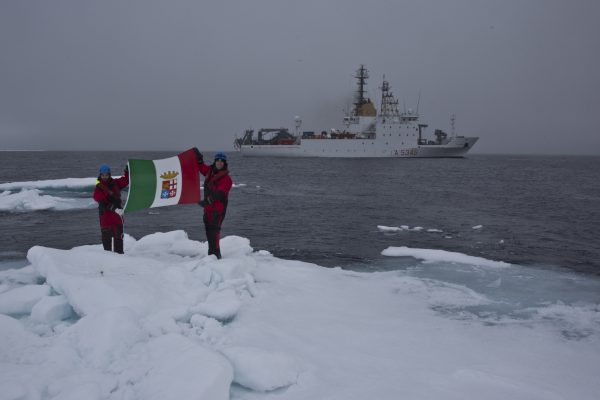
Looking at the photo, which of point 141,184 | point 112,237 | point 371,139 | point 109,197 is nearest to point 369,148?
point 371,139

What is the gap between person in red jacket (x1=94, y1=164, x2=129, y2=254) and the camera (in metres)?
6.24

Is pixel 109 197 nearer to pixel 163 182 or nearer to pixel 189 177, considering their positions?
pixel 163 182

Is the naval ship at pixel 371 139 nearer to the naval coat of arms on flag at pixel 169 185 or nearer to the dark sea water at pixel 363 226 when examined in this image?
the dark sea water at pixel 363 226

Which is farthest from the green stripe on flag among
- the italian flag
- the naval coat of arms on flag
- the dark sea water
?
the dark sea water

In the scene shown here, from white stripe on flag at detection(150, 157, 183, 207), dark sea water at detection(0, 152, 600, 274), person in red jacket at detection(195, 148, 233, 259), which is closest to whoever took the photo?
person in red jacket at detection(195, 148, 233, 259)

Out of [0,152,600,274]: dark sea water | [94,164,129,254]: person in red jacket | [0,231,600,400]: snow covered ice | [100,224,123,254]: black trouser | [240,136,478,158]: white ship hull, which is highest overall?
[240,136,478,158]: white ship hull

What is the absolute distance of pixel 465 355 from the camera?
4.27 meters

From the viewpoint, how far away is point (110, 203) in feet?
21.1

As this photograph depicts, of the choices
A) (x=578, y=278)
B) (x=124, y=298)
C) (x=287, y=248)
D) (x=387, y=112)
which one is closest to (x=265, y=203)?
(x=287, y=248)

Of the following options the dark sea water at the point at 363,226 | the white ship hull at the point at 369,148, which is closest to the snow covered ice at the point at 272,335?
the dark sea water at the point at 363,226

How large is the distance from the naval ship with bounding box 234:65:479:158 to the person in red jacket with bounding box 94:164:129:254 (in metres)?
67.1

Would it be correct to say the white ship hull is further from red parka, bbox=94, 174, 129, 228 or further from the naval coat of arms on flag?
red parka, bbox=94, 174, 129, 228

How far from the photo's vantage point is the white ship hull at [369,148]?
72312mm

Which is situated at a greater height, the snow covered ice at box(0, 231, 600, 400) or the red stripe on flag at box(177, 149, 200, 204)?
the red stripe on flag at box(177, 149, 200, 204)
